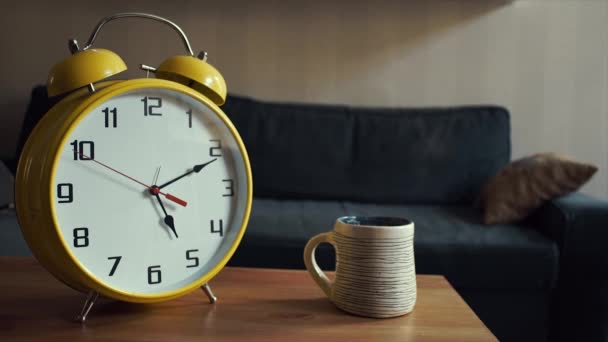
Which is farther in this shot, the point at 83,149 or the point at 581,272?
the point at 581,272

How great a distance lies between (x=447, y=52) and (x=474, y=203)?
0.79 meters

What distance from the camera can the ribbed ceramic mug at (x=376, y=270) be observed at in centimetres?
83

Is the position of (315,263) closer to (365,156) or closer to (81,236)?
(81,236)

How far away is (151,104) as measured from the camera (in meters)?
0.84

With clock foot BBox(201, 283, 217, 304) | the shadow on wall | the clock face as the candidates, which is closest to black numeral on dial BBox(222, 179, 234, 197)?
the clock face

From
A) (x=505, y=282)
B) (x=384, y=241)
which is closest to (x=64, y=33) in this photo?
(x=505, y=282)

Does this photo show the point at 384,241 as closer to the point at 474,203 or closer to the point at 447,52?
the point at 474,203

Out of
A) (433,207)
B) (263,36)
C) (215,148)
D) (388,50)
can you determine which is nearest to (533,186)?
(433,207)

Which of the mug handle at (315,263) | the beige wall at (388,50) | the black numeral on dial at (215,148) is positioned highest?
the beige wall at (388,50)

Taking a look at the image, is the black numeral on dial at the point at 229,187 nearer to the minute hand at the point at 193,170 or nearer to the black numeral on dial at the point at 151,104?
the minute hand at the point at 193,170

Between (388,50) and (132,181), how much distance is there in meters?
2.14

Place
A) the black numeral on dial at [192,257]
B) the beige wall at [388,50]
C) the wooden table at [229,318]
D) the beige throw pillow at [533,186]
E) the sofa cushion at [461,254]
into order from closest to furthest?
the wooden table at [229,318], the black numeral on dial at [192,257], the sofa cushion at [461,254], the beige throw pillow at [533,186], the beige wall at [388,50]

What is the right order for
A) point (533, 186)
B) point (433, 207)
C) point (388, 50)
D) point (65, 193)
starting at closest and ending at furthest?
point (65, 193), point (533, 186), point (433, 207), point (388, 50)

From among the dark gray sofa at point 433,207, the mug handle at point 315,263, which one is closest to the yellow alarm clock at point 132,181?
the mug handle at point 315,263
